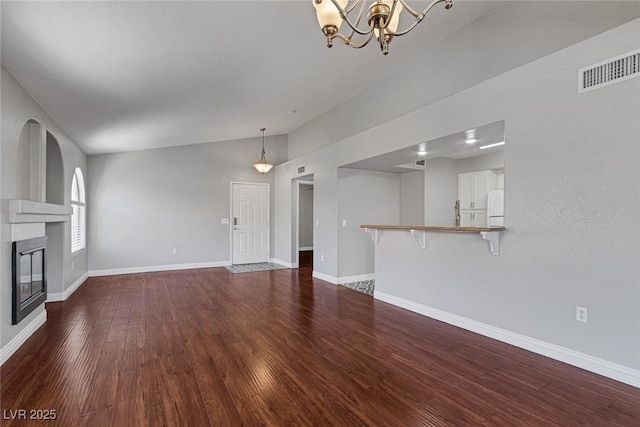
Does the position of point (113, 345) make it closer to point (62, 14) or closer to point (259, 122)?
point (62, 14)

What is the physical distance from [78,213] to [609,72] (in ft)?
24.9

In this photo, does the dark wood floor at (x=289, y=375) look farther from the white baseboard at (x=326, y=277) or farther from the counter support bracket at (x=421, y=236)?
the white baseboard at (x=326, y=277)

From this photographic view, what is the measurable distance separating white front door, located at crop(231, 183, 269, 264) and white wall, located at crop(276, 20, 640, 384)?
5.33 m

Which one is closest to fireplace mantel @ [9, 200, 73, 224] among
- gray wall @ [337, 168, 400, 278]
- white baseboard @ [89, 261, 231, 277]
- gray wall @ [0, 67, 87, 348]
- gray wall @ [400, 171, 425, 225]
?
gray wall @ [0, 67, 87, 348]

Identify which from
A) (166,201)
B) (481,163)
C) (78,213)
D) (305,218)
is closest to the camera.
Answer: (78,213)

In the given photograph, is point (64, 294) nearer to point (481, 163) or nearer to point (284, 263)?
point (284, 263)

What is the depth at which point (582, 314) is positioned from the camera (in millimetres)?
2523

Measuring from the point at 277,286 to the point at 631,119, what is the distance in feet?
15.8

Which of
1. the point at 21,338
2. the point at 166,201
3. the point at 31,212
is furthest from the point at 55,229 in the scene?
Answer: the point at 166,201

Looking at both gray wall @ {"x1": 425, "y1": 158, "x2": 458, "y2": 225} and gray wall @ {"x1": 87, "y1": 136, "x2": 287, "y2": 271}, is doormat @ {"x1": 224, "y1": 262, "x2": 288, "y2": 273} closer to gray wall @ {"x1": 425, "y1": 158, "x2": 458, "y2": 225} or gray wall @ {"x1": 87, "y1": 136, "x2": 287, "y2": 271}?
gray wall @ {"x1": 87, "y1": 136, "x2": 287, "y2": 271}

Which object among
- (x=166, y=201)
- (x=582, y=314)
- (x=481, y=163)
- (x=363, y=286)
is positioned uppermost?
(x=481, y=163)

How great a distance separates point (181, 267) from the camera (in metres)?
7.14

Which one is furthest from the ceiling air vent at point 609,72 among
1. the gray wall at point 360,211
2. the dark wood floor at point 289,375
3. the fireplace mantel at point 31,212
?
the fireplace mantel at point 31,212

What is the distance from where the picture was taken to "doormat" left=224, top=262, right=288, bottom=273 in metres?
6.96
